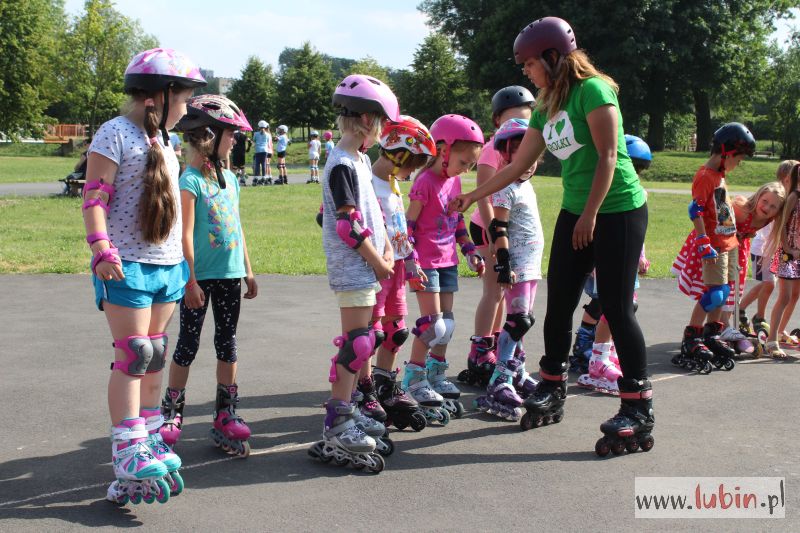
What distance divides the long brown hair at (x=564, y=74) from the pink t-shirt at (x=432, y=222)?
0.97 metres

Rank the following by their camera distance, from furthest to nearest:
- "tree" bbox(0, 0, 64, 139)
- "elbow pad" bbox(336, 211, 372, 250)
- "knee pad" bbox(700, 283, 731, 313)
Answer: "tree" bbox(0, 0, 64, 139), "knee pad" bbox(700, 283, 731, 313), "elbow pad" bbox(336, 211, 372, 250)

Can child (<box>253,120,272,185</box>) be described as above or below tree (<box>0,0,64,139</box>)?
below

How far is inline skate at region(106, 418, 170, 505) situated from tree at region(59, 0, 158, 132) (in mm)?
46195

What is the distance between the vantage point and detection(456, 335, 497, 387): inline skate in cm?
601

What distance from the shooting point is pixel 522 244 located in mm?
5617

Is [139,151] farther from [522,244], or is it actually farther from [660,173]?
[660,173]

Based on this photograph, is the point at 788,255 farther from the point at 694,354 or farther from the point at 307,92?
the point at 307,92

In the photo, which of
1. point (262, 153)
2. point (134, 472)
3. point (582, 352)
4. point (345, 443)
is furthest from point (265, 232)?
point (262, 153)

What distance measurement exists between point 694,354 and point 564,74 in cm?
295

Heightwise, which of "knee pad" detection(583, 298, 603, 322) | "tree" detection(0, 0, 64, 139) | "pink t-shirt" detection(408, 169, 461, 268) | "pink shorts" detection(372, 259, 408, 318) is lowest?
"knee pad" detection(583, 298, 603, 322)

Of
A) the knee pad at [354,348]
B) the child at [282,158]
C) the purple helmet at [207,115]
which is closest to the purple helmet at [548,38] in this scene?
the purple helmet at [207,115]

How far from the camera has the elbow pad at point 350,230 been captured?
4.13 metres

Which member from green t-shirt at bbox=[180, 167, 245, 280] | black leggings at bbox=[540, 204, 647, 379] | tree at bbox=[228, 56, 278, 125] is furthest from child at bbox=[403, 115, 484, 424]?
tree at bbox=[228, 56, 278, 125]

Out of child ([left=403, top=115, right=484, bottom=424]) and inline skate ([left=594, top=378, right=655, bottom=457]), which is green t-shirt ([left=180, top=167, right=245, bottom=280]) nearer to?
child ([left=403, top=115, right=484, bottom=424])
